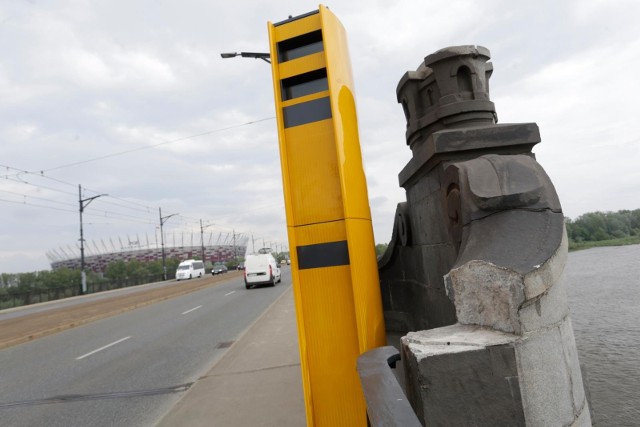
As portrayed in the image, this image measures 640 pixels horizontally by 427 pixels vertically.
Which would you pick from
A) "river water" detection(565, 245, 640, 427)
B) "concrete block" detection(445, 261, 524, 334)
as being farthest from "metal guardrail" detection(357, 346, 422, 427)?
"river water" detection(565, 245, 640, 427)

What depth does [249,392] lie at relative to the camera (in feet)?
16.3

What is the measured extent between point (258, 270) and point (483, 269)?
73.8 ft

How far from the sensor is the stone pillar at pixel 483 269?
60.4 inches

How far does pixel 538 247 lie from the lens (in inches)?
70.2

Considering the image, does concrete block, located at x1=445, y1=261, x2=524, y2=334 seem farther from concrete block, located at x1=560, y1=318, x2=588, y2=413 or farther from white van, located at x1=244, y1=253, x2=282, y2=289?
white van, located at x1=244, y1=253, x2=282, y2=289

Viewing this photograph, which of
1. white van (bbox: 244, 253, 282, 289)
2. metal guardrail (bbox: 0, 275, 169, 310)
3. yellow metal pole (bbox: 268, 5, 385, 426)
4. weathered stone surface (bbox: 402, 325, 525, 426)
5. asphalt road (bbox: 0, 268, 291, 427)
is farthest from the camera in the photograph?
metal guardrail (bbox: 0, 275, 169, 310)

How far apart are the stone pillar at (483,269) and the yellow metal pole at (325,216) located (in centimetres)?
55

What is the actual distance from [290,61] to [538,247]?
2.35m

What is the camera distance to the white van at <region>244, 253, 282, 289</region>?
23.3 metres

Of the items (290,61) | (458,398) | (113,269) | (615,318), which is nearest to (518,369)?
(458,398)

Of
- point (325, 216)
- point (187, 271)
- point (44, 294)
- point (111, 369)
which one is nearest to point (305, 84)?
point (325, 216)

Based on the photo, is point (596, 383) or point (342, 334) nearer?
point (342, 334)

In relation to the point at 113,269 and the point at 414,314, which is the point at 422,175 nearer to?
the point at 414,314

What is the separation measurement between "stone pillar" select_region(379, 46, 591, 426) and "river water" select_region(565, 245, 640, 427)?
2026mm
